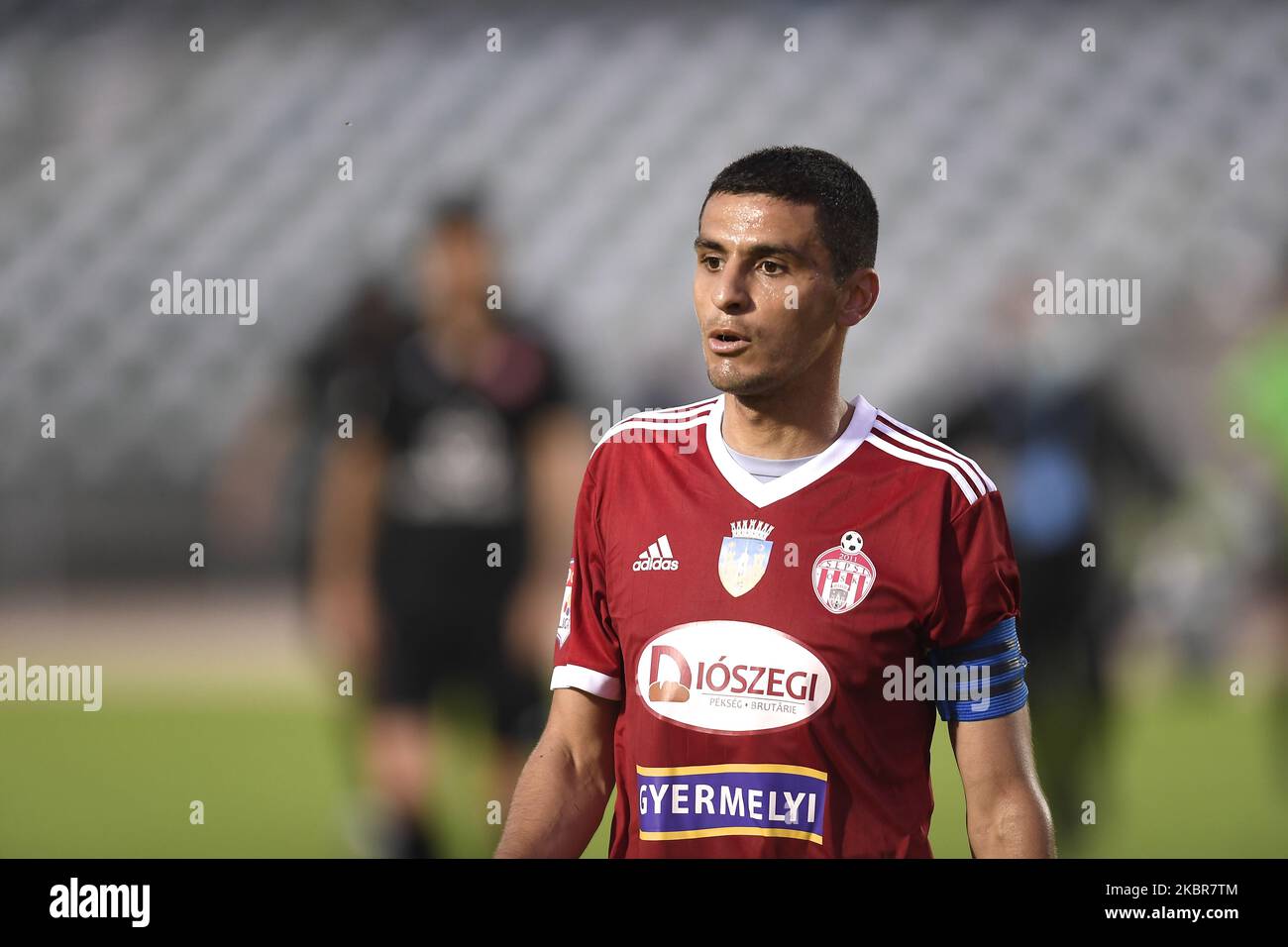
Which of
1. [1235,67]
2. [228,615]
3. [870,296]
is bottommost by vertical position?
[228,615]

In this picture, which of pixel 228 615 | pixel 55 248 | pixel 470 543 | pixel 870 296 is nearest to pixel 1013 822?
pixel 870 296

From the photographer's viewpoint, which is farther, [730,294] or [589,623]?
[589,623]

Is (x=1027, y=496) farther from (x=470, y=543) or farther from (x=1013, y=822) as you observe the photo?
(x=1013, y=822)

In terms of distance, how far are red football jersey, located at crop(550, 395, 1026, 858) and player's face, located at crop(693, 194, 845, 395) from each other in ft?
0.55

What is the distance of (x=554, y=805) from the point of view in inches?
69.9

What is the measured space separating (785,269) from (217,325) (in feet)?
24.5

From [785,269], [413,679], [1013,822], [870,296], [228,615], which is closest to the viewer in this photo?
[1013,822]

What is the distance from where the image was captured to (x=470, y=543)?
4.22m

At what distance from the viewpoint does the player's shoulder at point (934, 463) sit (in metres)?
1.79

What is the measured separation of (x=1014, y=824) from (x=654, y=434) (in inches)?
29.6

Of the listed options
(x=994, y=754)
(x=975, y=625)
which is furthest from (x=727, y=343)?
(x=994, y=754)
